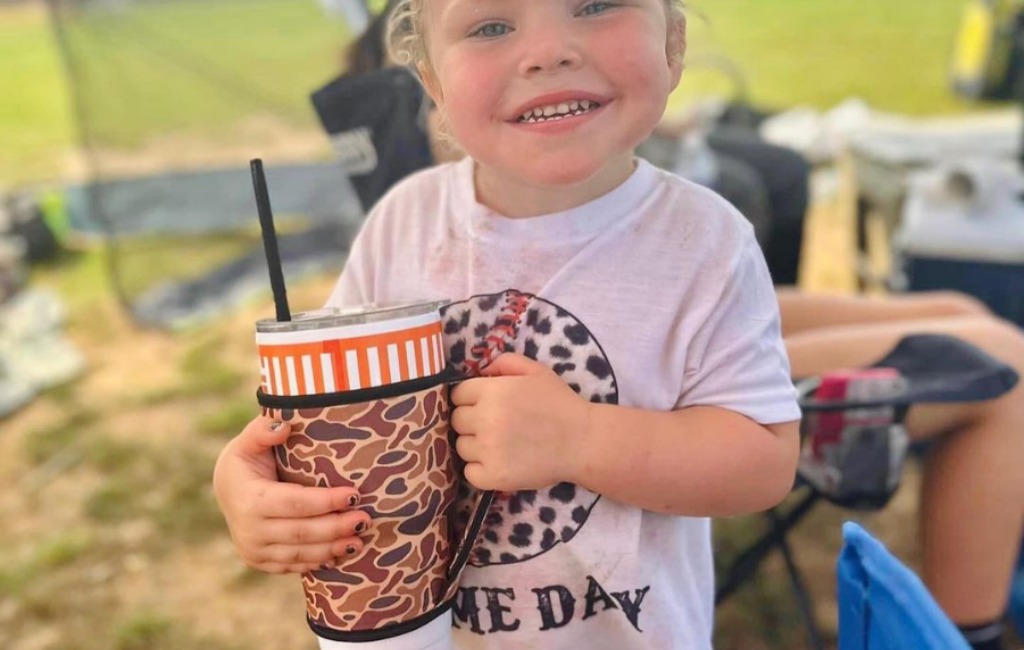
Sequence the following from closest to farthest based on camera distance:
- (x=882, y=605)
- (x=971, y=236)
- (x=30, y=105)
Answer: (x=882, y=605), (x=971, y=236), (x=30, y=105)

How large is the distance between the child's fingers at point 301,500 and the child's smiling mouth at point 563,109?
1.23ft

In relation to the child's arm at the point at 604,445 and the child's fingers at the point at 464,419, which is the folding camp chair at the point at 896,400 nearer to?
the child's arm at the point at 604,445

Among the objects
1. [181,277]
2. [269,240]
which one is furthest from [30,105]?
[269,240]

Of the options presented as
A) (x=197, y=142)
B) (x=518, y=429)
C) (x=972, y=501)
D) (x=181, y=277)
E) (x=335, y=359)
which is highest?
(x=335, y=359)

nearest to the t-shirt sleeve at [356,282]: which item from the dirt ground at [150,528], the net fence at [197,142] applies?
the dirt ground at [150,528]

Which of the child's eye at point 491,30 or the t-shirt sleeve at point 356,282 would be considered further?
the t-shirt sleeve at point 356,282

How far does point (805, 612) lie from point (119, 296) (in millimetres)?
3615

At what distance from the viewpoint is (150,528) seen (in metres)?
2.57

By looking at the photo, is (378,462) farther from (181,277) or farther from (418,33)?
(181,277)

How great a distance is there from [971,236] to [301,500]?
1.84 meters

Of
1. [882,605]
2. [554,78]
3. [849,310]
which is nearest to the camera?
[882,605]

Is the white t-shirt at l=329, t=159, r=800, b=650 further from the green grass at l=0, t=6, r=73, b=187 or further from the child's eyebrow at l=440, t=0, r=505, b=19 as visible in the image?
the green grass at l=0, t=6, r=73, b=187

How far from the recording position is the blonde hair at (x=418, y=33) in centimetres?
89

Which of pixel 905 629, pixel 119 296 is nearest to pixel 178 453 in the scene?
pixel 119 296
